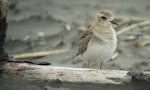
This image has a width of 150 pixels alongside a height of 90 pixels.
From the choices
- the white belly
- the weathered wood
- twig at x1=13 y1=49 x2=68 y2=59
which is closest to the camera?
the weathered wood

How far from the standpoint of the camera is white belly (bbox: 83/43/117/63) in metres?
5.78

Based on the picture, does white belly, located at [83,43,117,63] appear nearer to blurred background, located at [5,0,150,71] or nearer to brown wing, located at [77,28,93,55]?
brown wing, located at [77,28,93,55]

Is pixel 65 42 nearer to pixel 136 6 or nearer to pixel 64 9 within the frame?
pixel 64 9

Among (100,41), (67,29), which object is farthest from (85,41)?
(67,29)

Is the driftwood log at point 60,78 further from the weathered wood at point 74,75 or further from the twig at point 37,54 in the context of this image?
the twig at point 37,54

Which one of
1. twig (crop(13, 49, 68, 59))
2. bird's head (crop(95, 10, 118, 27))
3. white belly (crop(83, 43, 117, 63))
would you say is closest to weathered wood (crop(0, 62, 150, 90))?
white belly (crop(83, 43, 117, 63))

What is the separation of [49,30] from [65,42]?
2.14 ft

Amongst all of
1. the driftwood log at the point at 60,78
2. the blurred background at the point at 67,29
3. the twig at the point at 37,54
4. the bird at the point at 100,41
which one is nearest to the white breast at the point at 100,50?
the bird at the point at 100,41

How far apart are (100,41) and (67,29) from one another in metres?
3.37

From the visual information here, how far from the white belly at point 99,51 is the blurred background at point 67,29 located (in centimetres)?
154

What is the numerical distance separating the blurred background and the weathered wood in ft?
8.85

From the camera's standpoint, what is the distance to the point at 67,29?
9.16 metres

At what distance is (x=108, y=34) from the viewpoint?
19.4 ft

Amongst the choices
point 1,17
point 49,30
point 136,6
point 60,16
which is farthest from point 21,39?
point 1,17
